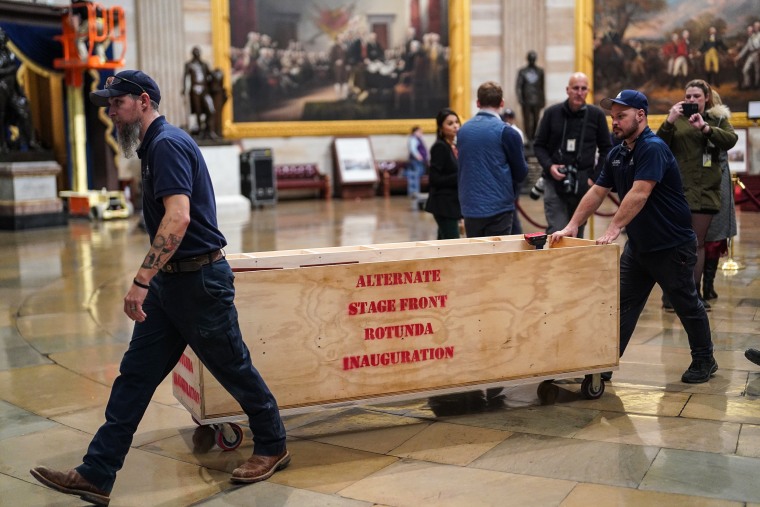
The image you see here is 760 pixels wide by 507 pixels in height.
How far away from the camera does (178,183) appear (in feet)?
13.4

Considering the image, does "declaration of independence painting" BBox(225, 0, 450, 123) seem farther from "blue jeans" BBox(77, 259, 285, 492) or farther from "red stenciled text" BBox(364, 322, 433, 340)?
"blue jeans" BBox(77, 259, 285, 492)

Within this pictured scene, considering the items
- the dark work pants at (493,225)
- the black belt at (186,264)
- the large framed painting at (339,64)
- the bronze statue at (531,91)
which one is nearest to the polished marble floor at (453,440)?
the black belt at (186,264)

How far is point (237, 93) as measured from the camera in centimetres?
2206

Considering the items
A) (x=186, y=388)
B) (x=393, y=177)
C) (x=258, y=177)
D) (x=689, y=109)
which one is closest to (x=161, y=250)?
(x=186, y=388)

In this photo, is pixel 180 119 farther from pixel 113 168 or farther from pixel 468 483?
pixel 468 483

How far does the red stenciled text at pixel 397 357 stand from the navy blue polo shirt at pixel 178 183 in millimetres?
1055

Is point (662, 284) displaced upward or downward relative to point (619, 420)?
upward

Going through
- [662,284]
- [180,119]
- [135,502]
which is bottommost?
[135,502]

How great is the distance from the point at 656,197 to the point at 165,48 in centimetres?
1697

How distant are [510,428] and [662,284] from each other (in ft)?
4.49

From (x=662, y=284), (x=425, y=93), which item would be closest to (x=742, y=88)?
(x=425, y=93)

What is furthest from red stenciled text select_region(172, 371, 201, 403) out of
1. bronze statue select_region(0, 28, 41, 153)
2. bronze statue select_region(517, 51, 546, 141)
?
bronze statue select_region(517, 51, 546, 141)

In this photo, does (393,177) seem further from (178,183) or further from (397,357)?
(178,183)

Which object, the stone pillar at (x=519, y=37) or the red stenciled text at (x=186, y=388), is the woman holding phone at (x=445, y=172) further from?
the stone pillar at (x=519, y=37)
